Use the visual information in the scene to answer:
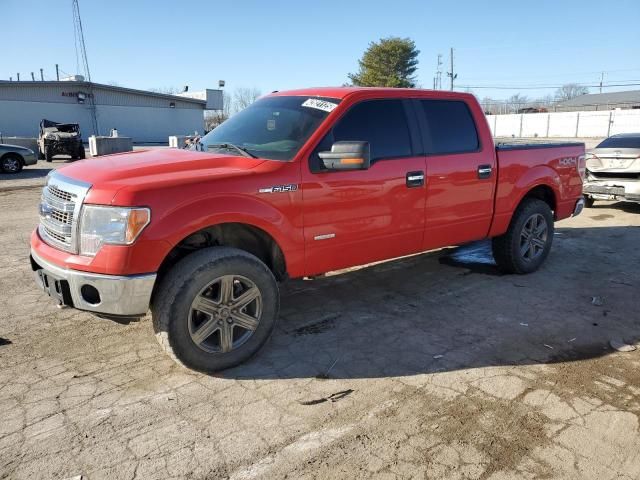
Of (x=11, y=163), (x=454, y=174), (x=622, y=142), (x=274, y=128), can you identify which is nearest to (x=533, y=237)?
(x=454, y=174)

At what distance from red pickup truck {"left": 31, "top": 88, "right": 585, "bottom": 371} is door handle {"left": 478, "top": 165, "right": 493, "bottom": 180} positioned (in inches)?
0.7

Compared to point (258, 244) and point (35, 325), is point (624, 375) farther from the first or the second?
point (35, 325)

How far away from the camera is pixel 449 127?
4.97m

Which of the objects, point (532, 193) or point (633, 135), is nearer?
point (532, 193)

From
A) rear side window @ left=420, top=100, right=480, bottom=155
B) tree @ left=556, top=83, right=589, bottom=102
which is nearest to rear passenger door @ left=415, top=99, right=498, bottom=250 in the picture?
rear side window @ left=420, top=100, right=480, bottom=155

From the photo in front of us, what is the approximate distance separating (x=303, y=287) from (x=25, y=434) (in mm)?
3076

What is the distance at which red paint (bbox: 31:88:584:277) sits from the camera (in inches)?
125

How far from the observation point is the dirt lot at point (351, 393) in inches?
Result: 103

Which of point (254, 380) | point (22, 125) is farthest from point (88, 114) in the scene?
point (254, 380)

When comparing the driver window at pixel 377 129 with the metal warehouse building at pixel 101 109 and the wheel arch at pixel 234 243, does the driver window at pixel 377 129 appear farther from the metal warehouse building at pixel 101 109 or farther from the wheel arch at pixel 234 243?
the metal warehouse building at pixel 101 109

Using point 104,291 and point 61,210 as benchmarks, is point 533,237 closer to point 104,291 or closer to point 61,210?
point 104,291

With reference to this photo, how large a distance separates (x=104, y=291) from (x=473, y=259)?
4887mm

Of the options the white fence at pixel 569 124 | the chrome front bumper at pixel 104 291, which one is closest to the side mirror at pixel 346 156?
the chrome front bumper at pixel 104 291

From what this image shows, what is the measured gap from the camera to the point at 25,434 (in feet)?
9.25
